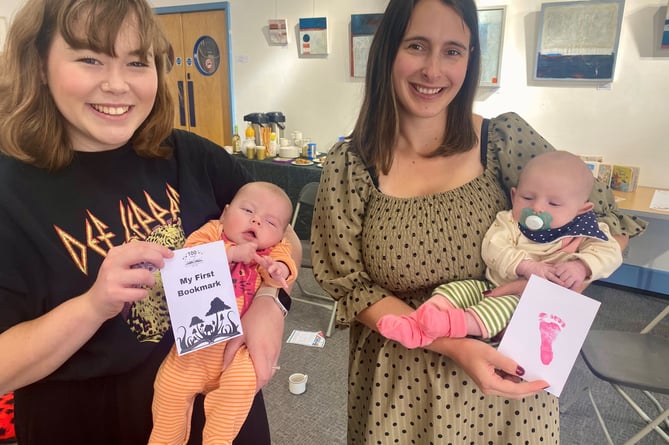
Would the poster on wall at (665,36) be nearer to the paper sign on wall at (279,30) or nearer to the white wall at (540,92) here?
the white wall at (540,92)

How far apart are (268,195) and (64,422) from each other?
0.70 m

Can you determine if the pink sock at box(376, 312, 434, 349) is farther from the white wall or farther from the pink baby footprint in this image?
the white wall

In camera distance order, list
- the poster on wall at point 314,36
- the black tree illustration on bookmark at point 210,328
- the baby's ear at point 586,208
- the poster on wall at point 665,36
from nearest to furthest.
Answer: the black tree illustration on bookmark at point 210,328 → the baby's ear at point 586,208 → the poster on wall at point 665,36 → the poster on wall at point 314,36

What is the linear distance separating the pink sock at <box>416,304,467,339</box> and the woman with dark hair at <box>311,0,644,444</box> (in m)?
0.04

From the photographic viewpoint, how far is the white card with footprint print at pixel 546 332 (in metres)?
1.00

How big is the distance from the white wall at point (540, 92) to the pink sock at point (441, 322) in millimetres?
3489

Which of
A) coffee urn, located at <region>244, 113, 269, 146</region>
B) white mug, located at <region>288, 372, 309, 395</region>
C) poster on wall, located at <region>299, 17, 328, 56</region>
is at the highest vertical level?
poster on wall, located at <region>299, 17, 328, 56</region>

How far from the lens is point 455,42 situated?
117 cm

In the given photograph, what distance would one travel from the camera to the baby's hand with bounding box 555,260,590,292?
1104 millimetres

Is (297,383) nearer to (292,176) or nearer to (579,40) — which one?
(292,176)

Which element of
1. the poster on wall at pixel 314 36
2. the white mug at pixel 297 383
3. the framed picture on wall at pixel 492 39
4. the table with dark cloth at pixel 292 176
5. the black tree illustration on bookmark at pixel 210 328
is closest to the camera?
the black tree illustration on bookmark at pixel 210 328

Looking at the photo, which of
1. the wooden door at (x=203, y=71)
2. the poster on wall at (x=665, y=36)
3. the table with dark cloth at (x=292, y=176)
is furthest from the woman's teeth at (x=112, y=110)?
the wooden door at (x=203, y=71)

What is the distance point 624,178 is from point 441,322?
3.27m

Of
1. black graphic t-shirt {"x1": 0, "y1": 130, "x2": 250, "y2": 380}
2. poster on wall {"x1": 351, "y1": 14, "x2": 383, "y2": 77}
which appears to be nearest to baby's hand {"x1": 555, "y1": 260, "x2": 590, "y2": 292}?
black graphic t-shirt {"x1": 0, "y1": 130, "x2": 250, "y2": 380}
